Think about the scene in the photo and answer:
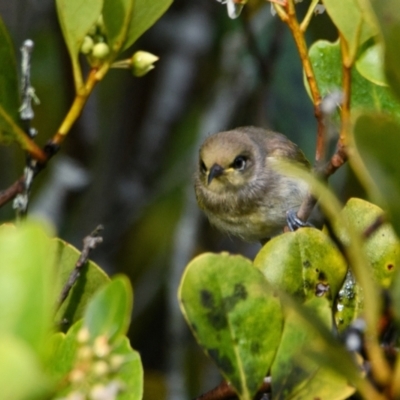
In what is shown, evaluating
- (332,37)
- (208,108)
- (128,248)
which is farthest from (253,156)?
(128,248)

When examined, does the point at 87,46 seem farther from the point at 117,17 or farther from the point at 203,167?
the point at 203,167

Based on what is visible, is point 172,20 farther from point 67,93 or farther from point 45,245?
point 45,245

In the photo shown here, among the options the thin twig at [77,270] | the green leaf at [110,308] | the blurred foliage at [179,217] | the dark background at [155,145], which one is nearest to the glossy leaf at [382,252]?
the blurred foliage at [179,217]

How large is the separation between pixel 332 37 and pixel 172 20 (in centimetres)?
125

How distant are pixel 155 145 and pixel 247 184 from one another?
125cm

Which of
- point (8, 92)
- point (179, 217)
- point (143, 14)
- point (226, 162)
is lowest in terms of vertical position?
point (179, 217)

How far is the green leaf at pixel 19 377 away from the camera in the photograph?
0.67 meters

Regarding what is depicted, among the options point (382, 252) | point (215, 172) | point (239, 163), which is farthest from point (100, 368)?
point (239, 163)

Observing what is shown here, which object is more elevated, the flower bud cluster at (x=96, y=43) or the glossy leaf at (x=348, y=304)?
the flower bud cluster at (x=96, y=43)

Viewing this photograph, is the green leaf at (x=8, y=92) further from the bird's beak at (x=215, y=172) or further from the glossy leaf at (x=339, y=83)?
the bird's beak at (x=215, y=172)

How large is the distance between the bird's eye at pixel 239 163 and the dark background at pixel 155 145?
66cm

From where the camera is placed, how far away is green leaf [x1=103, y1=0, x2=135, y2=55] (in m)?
1.48

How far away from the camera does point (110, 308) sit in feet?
3.22

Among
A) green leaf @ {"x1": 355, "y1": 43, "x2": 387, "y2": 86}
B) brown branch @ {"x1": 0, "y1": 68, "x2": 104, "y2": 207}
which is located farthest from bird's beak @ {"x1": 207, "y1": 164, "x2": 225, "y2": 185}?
green leaf @ {"x1": 355, "y1": 43, "x2": 387, "y2": 86}
